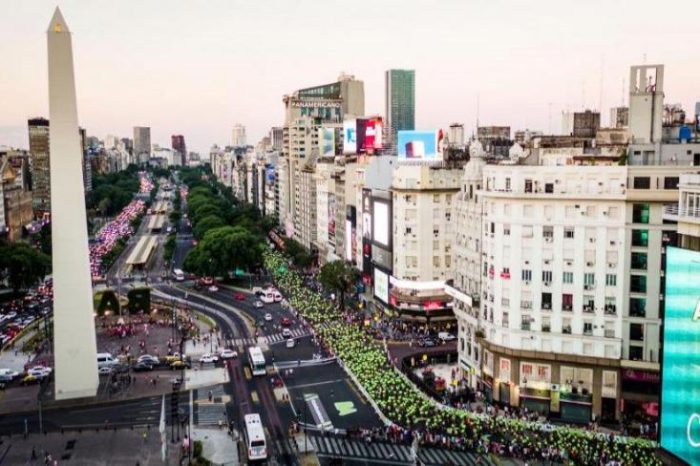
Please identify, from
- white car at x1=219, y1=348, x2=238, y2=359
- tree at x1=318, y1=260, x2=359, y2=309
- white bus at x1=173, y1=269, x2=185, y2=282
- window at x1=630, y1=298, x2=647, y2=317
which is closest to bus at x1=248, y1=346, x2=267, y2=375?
white car at x1=219, y1=348, x2=238, y2=359

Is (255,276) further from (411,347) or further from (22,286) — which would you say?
(411,347)

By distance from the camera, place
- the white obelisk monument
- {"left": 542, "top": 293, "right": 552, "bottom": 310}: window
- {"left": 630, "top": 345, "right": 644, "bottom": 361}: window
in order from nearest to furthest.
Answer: {"left": 630, "top": 345, "right": 644, "bottom": 361}: window → {"left": 542, "top": 293, "right": 552, "bottom": 310}: window → the white obelisk monument

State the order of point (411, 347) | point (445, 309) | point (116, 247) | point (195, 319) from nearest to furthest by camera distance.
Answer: point (411, 347) < point (445, 309) < point (195, 319) < point (116, 247)

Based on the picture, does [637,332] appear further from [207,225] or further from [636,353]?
[207,225]

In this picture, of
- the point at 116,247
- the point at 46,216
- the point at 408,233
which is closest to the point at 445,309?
the point at 408,233

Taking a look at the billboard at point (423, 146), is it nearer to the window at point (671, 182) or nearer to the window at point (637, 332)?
Answer: the window at point (671, 182)

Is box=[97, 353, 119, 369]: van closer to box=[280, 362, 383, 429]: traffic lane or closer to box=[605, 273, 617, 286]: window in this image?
box=[280, 362, 383, 429]: traffic lane
